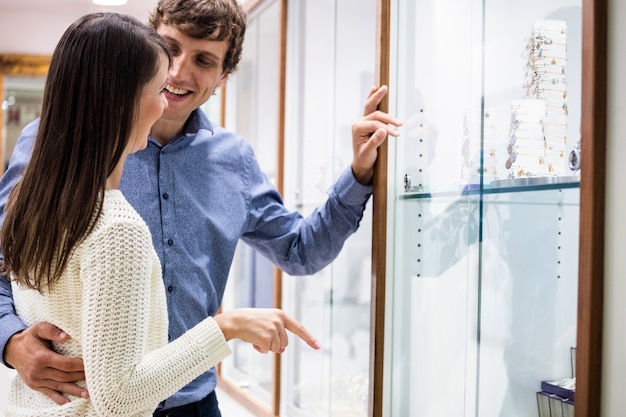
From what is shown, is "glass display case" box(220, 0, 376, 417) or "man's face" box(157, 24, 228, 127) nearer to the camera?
"man's face" box(157, 24, 228, 127)

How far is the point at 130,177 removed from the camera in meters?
1.52

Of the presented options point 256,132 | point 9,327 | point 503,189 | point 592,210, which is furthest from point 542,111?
point 256,132

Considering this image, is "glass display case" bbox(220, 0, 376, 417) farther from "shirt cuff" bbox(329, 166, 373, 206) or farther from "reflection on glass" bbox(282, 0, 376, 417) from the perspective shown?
"shirt cuff" bbox(329, 166, 373, 206)

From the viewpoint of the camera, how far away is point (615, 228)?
0.93m

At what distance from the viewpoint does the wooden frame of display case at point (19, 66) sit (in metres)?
4.09

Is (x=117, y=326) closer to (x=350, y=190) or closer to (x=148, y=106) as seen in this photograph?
(x=148, y=106)

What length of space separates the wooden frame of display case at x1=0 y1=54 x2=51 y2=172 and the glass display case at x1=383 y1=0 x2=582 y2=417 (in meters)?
3.21

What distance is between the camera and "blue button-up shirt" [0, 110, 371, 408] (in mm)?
1518

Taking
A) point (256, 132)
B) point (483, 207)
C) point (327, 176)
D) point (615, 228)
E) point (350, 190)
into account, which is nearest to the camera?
point (615, 228)

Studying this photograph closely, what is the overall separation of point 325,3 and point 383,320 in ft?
3.86

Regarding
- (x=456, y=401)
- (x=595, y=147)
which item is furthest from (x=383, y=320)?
(x=595, y=147)

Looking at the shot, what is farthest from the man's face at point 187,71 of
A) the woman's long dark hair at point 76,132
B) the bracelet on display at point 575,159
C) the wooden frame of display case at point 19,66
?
the wooden frame of display case at point 19,66

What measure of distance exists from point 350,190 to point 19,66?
127 inches

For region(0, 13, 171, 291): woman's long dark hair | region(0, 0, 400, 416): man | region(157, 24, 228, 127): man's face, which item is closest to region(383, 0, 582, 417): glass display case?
region(0, 0, 400, 416): man
